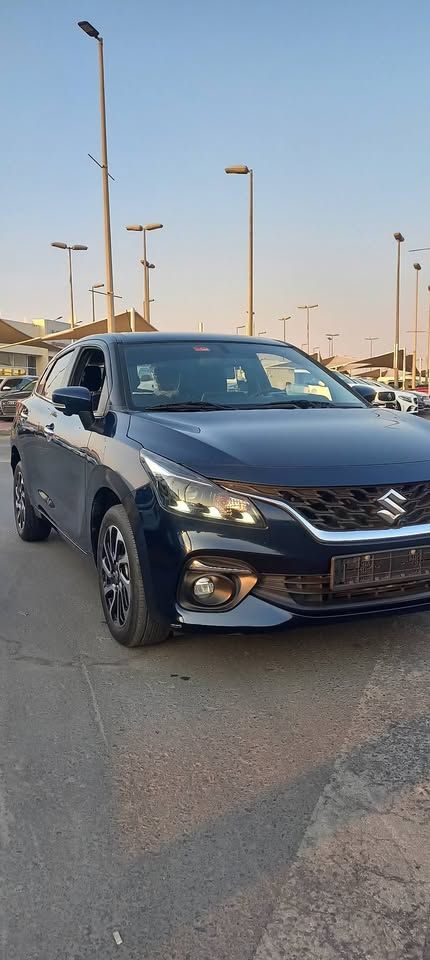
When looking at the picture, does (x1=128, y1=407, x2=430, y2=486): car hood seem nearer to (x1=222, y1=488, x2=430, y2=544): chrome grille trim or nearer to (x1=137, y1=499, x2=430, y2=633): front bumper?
(x1=222, y1=488, x2=430, y2=544): chrome grille trim

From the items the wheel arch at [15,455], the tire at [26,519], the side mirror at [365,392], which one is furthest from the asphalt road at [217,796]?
the wheel arch at [15,455]

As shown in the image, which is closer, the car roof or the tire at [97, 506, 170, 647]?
the tire at [97, 506, 170, 647]

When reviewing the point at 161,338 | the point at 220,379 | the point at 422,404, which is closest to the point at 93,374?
the point at 161,338

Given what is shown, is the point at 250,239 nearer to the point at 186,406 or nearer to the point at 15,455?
the point at 15,455

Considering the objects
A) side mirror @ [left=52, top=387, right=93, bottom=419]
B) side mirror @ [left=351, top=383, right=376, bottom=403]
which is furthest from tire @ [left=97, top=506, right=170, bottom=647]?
side mirror @ [left=351, top=383, right=376, bottom=403]

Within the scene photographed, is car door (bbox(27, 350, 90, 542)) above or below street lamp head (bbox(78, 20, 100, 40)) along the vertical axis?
below

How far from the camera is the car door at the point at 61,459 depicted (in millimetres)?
4328

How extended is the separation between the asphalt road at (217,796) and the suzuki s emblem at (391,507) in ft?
2.40

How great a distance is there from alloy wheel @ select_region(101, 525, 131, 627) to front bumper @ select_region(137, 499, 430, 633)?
0.41 meters

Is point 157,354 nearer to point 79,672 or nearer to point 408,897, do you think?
point 79,672

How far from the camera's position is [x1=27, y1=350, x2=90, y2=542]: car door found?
433cm

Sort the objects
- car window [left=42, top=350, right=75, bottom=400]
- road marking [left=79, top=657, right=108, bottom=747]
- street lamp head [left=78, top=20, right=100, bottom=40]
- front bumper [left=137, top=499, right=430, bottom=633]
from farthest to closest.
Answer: street lamp head [left=78, top=20, right=100, bottom=40]
car window [left=42, top=350, right=75, bottom=400]
front bumper [left=137, top=499, right=430, bottom=633]
road marking [left=79, top=657, right=108, bottom=747]

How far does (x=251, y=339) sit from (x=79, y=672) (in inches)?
103

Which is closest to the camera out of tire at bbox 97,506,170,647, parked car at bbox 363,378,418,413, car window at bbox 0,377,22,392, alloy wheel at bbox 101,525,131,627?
tire at bbox 97,506,170,647
